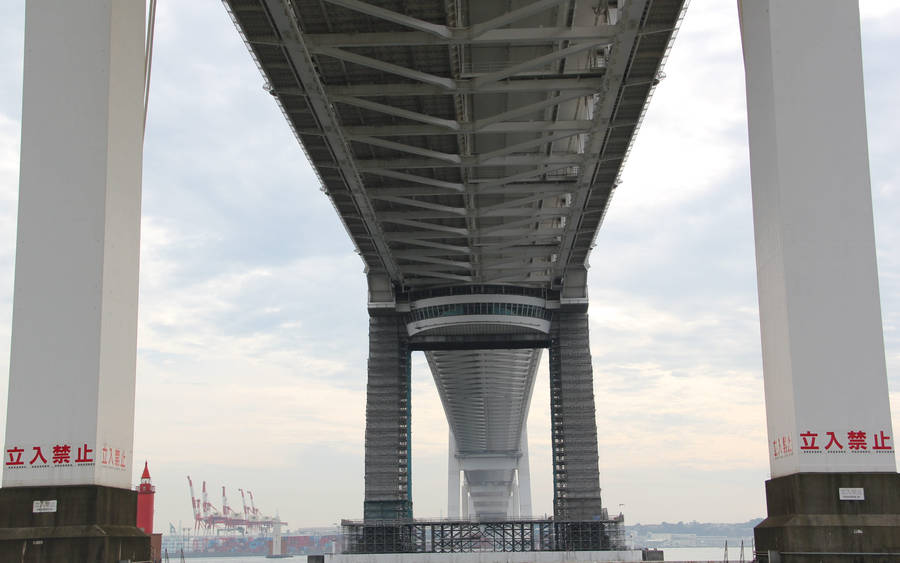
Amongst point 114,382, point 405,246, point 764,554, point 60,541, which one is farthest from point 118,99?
point 405,246

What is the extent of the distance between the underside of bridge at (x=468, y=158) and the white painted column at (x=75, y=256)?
15137 millimetres

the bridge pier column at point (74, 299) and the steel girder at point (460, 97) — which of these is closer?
the bridge pier column at point (74, 299)

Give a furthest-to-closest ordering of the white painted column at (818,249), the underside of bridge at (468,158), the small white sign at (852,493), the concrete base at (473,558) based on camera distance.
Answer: the concrete base at (473,558), the underside of bridge at (468,158), the white painted column at (818,249), the small white sign at (852,493)

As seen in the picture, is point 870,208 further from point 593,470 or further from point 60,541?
point 593,470

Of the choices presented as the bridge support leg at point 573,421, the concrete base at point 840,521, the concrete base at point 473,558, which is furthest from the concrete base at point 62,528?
the bridge support leg at point 573,421

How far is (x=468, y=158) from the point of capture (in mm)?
61906

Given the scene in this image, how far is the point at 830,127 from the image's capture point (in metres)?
27.2

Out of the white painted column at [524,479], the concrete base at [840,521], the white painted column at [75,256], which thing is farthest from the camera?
the white painted column at [524,479]

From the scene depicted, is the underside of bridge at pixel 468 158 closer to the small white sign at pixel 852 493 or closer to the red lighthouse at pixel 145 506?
the red lighthouse at pixel 145 506

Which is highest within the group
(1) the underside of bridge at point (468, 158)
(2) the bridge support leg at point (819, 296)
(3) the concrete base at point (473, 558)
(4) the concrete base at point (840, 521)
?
(1) the underside of bridge at point (468, 158)

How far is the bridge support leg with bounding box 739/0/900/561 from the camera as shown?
25469 mm

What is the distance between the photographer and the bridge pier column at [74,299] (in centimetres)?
2586

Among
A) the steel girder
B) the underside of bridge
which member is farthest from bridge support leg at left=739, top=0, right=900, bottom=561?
the underside of bridge

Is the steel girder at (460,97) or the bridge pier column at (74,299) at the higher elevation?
the steel girder at (460,97)
